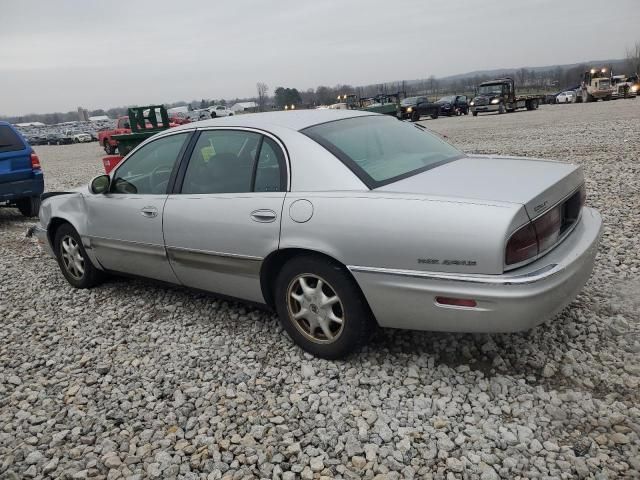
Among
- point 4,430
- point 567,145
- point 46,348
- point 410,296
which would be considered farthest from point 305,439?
point 567,145

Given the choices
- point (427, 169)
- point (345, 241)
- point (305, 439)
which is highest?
point (427, 169)

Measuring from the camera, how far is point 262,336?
365 cm

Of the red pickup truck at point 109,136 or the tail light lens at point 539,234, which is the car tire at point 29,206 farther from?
the red pickup truck at point 109,136

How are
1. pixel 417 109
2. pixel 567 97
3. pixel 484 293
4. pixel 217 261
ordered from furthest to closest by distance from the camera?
pixel 567 97 < pixel 417 109 < pixel 217 261 < pixel 484 293

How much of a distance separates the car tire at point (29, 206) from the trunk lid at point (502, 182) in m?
8.07

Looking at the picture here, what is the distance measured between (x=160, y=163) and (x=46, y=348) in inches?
64.8

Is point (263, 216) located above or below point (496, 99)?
below

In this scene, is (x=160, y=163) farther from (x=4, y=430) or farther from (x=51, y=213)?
(x=4, y=430)

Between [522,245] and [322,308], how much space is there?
1201 millimetres

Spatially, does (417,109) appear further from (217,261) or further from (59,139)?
(59,139)

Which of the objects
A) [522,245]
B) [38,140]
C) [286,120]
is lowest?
[522,245]

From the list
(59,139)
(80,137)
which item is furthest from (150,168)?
(59,139)

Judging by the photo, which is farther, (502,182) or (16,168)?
(16,168)

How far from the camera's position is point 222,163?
356cm
